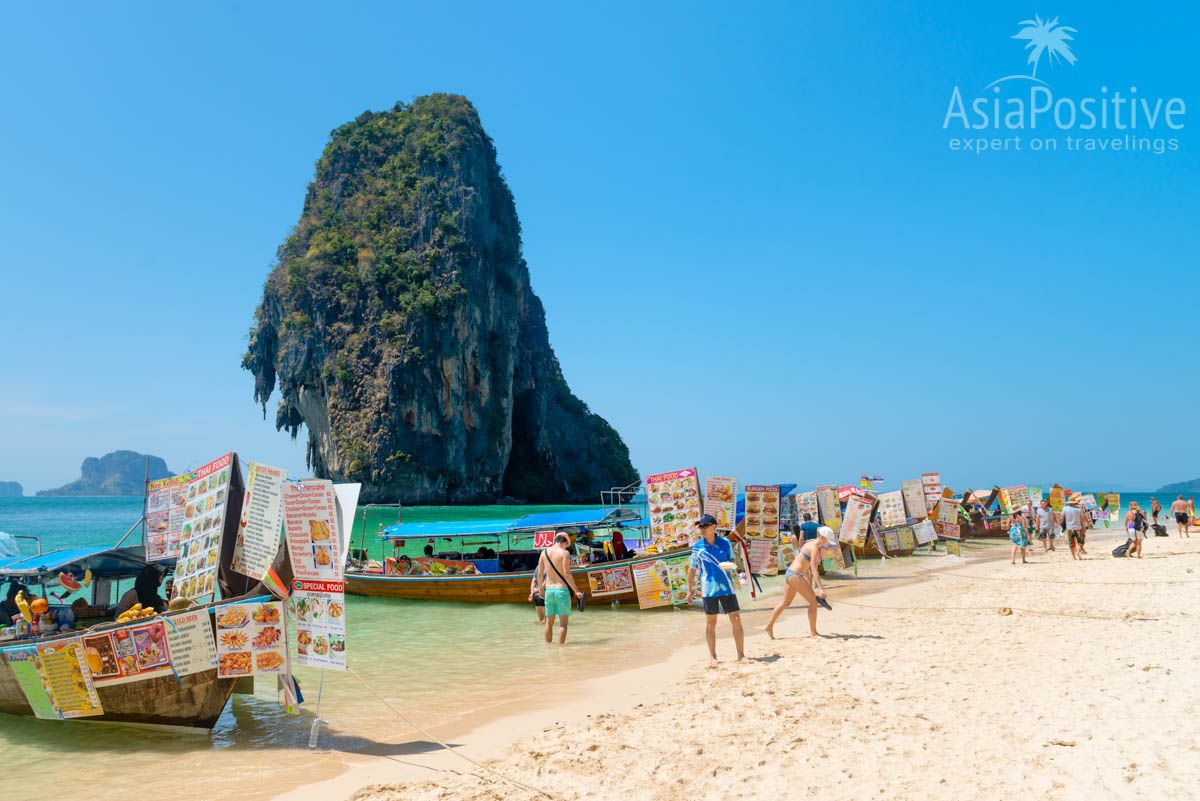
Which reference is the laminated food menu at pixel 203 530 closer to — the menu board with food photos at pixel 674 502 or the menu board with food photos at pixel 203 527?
the menu board with food photos at pixel 203 527

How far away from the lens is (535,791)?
512 cm

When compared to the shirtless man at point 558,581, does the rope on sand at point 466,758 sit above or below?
below

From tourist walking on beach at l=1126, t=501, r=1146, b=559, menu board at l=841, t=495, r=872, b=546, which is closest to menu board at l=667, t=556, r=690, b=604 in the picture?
menu board at l=841, t=495, r=872, b=546

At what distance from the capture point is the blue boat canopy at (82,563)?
9.08 m

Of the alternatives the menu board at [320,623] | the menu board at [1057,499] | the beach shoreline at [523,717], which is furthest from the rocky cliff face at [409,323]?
the menu board at [320,623]

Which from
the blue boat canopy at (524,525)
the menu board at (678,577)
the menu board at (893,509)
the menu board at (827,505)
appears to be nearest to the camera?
the menu board at (678,577)

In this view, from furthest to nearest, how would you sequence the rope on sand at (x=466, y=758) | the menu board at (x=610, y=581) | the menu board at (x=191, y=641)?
the menu board at (x=610, y=581)
the menu board at (x=191, y=641)
the rope on sand at (x=466, y=758)

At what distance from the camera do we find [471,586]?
622 inches

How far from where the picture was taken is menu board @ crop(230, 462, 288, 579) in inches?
259

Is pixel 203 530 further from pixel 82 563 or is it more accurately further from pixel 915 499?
pixel 915 499

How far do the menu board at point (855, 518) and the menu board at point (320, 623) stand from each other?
14613 mm

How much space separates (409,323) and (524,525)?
49.4m

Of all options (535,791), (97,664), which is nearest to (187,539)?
(97,664)

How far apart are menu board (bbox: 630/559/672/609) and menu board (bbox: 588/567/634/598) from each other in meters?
0.62
